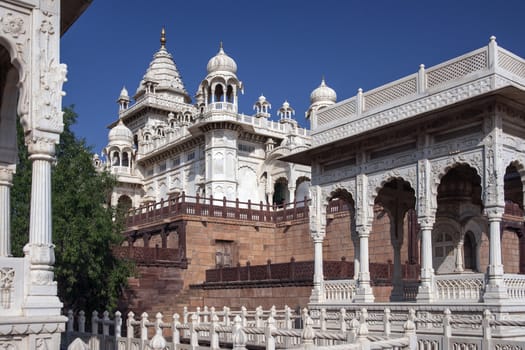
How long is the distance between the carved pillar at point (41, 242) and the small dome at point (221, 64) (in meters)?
29.4

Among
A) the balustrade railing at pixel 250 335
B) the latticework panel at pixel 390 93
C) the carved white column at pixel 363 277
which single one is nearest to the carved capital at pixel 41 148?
the balustrade railing at pixel 250 335

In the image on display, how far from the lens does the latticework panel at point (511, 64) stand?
13.9 m

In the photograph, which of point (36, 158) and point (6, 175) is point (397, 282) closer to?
point (6, 175)

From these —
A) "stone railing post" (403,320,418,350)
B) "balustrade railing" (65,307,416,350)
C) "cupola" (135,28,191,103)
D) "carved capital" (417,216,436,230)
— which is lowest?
"balustrade railing" (65,307,416,350)

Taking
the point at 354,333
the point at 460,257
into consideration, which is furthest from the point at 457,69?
the point at 354,333

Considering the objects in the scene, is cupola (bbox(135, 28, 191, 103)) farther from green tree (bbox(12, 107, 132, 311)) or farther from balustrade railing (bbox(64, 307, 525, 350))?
balustrade railing (bbox(64, 307, 525, 350))

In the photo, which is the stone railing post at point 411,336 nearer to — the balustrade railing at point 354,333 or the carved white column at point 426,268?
the balustrade railing at point 354,333

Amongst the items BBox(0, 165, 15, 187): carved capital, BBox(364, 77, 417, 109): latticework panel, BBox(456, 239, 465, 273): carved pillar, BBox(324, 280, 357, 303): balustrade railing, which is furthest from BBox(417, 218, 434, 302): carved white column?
BBox(0, 165, 15, 187): carved capital

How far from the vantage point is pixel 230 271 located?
2736 cm

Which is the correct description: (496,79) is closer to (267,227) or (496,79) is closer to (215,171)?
(267,227)

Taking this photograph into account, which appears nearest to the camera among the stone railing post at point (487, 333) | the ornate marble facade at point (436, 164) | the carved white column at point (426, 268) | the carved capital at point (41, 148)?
the carved capital at point (41, 148)

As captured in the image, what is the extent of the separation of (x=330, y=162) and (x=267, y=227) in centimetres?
1458

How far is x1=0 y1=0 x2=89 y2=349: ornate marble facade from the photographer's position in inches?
295

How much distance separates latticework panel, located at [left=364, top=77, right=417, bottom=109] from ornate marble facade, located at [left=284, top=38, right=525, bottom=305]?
27mm
